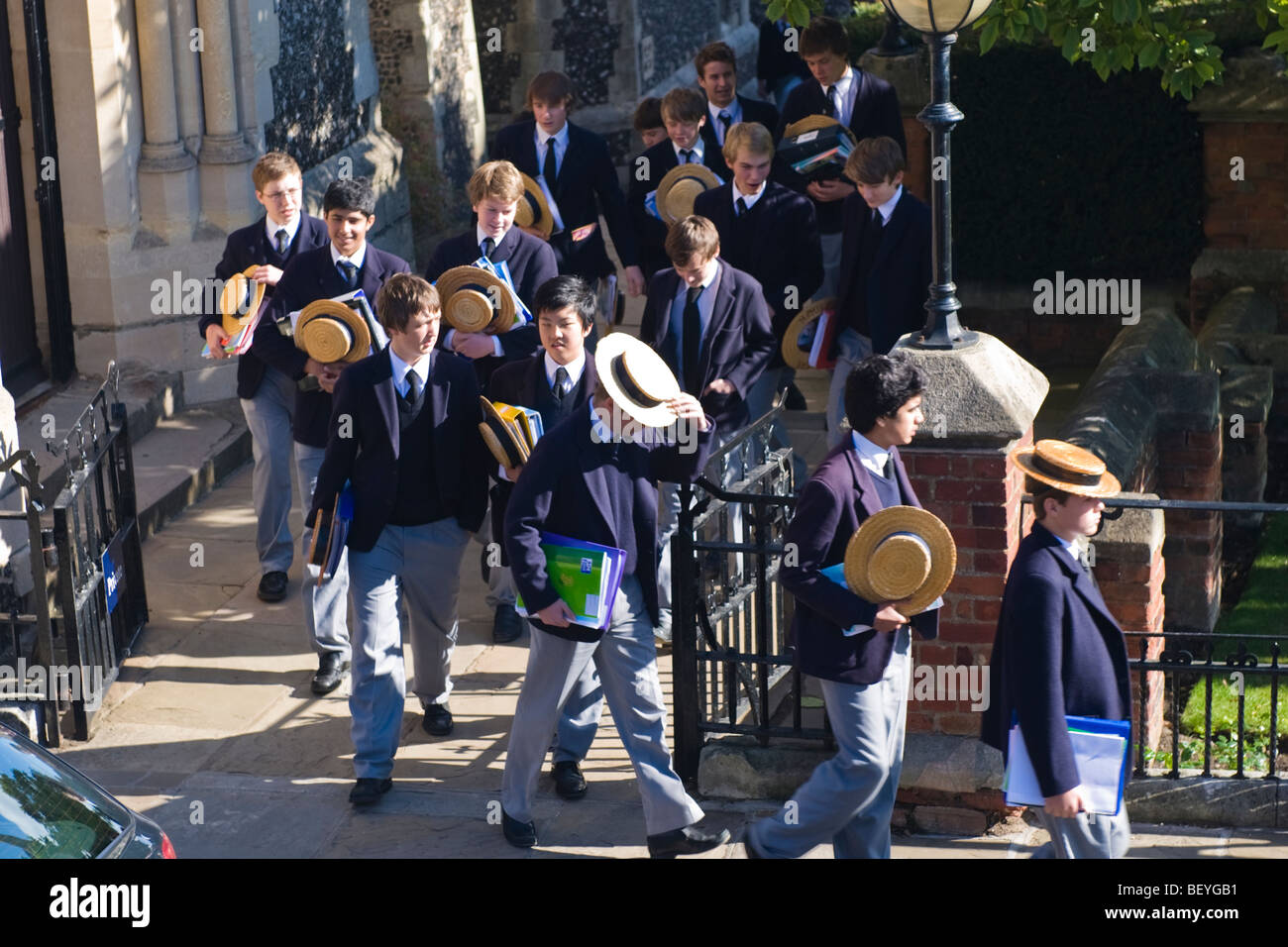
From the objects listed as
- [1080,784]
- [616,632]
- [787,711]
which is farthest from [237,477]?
[1080,784]

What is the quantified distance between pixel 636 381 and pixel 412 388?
3.41 ft

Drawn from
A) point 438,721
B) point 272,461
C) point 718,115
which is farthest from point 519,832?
point 718,115

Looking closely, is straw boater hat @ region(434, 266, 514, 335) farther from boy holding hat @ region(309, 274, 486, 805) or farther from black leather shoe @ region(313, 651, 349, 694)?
black leather shoe @ region(313, 651, 349, 694)

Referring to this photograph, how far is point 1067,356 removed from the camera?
1237 cm

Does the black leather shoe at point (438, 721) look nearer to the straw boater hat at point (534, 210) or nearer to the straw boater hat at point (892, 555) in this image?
the straw boater hat at point (892, 555)

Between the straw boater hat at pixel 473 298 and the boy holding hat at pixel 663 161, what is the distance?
186 cm

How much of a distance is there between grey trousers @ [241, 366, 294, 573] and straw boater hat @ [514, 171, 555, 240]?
1.74 metres

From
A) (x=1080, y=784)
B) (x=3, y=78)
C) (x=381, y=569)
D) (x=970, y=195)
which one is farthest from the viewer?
(x=970, y=195)

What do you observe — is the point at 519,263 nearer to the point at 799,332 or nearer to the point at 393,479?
the point at 799,332

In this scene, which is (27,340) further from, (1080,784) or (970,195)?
(1080,784)

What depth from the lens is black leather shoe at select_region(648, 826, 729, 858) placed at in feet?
20.3

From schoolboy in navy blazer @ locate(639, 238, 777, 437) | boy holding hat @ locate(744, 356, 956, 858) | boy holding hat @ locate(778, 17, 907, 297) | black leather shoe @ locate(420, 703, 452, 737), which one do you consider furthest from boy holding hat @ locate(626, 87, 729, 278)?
boy holding hat @ locate(744, 356, 956, 858)

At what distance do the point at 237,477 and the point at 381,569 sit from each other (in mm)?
3759

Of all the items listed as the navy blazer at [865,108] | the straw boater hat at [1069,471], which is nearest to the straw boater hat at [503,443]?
the straw boater hat at [1069,471]
